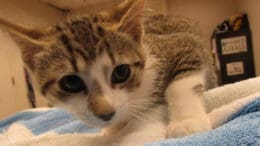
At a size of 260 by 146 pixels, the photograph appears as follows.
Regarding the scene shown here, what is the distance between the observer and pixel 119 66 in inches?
33.6

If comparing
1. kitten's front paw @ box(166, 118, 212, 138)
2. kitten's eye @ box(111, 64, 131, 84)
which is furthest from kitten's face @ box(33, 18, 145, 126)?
kitten's front paw @ box(166, 118, 212, 138)

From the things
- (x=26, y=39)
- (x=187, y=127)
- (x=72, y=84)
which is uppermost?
(x=26, y=39)

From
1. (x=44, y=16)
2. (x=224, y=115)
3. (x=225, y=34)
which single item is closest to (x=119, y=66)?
(x=224, y=115)

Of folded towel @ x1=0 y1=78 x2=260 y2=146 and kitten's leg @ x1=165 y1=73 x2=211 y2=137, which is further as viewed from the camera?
kitten's leg @ x1=165 y1=73 x2=211 y2=137

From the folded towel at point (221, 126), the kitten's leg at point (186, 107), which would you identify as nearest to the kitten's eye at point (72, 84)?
the folded towel at point (221, 126)

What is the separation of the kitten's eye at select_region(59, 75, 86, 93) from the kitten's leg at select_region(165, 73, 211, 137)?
22 centimetres

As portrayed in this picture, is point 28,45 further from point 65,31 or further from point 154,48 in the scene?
point 154,48

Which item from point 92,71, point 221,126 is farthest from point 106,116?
point 221,126

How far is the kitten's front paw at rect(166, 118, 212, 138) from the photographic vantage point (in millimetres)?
745

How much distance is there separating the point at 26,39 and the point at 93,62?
19 cm

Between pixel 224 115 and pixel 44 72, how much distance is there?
0.45 meters

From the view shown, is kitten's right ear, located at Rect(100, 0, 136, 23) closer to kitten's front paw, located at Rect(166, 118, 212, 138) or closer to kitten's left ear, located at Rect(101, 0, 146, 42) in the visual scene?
kitten's left ear, located at Rect(101, 0, 146, 42)

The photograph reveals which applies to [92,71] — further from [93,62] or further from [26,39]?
[26,39]

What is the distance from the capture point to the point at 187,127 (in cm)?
76
